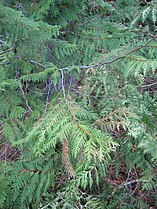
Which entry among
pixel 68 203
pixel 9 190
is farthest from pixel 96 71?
pixel 9 190

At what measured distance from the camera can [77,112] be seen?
2217 mm

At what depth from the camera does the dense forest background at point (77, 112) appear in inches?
88.0

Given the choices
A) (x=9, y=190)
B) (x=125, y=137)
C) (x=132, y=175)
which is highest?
(x=125, y=137)

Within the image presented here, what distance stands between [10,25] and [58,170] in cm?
138

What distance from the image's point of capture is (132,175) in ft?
12.4

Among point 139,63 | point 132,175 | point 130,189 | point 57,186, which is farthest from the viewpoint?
point 132,175

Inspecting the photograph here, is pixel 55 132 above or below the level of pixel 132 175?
above

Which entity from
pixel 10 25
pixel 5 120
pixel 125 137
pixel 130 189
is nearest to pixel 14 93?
pixel 5 120

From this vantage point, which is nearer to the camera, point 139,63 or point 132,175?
point 139,63

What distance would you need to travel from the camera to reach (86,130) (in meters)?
2.02

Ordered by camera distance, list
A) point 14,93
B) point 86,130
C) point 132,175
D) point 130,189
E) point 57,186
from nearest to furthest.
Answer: point 86,130 → point 14,93 → point 57,186 → point 130,189 → point 132,175

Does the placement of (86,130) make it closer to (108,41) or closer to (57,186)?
(57,186)

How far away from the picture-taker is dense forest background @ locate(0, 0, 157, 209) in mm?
2236

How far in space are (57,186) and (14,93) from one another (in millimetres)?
1102
